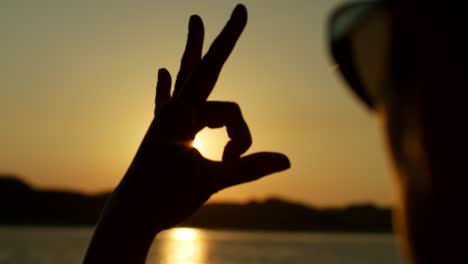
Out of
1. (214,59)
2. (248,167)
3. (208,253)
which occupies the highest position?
(214,59)

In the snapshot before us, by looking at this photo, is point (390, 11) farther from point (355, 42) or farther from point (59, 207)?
point (59, 207)

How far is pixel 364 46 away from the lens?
0.62 meters

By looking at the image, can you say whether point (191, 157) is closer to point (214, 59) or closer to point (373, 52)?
point (214, 59)

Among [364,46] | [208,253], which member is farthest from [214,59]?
[208,253]

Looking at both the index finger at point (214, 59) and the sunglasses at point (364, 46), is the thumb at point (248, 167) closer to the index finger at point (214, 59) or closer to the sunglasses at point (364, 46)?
the index finger at point (214, 59)

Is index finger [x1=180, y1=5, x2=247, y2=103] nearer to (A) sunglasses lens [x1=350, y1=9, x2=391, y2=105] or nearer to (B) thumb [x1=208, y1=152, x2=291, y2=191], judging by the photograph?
(B) thumb [x1=208, y1=152, x2=291, y2=191]

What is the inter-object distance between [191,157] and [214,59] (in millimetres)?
207

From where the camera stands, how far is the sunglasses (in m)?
0.56

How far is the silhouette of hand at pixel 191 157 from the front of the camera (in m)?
1.41

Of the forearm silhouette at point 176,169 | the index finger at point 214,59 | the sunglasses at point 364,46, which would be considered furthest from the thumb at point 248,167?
the sunglasses at point 364,46

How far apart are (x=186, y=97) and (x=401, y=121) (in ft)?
2.96

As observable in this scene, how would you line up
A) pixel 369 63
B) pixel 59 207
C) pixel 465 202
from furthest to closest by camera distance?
pixel 59 207
pixel 369 63
pixel 465 202

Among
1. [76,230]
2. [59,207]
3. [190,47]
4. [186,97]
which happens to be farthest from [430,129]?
[76,230]

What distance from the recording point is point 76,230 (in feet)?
450
